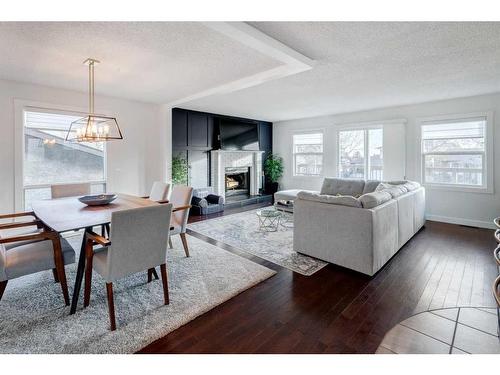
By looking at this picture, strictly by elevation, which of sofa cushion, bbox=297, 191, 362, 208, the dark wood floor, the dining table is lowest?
the dark wood floor

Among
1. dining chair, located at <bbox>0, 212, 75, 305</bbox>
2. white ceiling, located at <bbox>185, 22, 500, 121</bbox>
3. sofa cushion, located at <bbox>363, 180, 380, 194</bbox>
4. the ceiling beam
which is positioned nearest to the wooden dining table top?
dining chair, located at <bbox>0, 212, 75, 305</bbox>

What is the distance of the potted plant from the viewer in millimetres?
8039

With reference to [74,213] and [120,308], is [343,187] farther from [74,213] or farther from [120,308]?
[74,213]

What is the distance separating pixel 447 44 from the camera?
105 inches

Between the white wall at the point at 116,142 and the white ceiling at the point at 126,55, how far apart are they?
25 centimetres

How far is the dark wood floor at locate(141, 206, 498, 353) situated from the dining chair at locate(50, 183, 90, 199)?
283cm

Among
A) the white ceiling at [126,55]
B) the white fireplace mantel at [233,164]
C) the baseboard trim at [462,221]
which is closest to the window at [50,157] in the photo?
the white ceiling at [126,55]

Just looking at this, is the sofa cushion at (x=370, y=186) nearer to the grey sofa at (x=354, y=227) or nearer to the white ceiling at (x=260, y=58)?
the grey sofa at (x=354, y=227)

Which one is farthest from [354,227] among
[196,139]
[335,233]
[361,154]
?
[196,139]

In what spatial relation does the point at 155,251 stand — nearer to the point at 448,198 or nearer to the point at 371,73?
the point at 371,73

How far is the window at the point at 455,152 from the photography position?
193 inches

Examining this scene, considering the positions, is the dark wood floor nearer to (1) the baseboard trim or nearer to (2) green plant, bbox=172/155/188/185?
(1) the baseboard trim

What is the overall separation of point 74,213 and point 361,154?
238 inches

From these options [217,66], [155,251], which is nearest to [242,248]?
[155,251]
